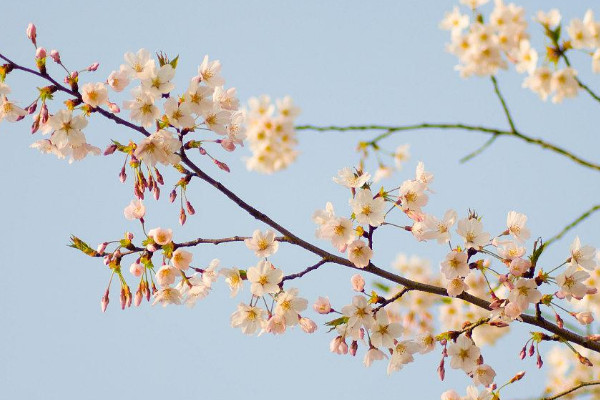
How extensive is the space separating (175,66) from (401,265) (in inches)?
159

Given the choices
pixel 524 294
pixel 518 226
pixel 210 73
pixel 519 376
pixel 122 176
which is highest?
pixel 210 73

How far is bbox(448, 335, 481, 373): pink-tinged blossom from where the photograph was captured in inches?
157

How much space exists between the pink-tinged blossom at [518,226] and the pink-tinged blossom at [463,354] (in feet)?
2.31

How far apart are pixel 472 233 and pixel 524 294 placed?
1.43 ft

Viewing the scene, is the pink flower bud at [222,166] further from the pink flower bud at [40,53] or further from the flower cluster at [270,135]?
the pink flower bud at [40,53]

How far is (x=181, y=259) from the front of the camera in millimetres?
3982

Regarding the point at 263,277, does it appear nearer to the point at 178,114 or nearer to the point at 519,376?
the point at 178,114

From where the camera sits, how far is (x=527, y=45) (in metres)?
3.15

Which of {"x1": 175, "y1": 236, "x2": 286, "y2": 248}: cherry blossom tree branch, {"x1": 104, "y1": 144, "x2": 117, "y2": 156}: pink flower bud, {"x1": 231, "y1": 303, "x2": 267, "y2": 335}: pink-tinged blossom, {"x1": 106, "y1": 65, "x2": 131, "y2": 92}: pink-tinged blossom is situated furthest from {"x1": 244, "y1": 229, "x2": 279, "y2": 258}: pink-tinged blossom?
{"x1": 106, "y1": 65, "x2": 131, "y2": 92}: pink-tinged blossom

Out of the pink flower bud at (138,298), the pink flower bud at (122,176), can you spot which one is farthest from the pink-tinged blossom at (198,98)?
the pink flower bud at (138,298)

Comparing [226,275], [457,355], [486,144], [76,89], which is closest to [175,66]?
[76,89]

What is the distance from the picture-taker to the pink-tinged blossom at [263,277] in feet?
12.6

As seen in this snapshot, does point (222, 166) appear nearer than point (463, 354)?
Yes

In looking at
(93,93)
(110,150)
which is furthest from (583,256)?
(93,93)
